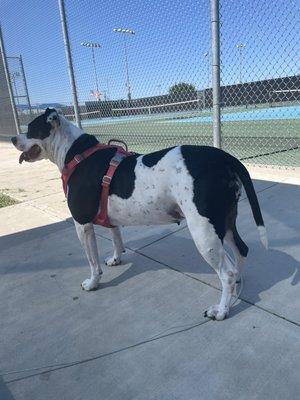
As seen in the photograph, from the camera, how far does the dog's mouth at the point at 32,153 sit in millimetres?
2980

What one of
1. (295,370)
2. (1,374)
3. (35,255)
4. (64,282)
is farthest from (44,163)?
(295,370)

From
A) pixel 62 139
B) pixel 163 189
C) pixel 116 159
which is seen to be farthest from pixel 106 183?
pixel 62 139

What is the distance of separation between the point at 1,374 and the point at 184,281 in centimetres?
142

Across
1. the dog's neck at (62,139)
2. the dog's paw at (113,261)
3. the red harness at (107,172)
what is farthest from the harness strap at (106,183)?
the dog's paw at (113,261)

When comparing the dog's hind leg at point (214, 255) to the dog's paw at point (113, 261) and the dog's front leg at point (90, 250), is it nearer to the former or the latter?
the dog's front leg at point (90, 250)

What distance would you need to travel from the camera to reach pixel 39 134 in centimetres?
293

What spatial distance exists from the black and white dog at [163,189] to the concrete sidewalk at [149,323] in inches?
8.6

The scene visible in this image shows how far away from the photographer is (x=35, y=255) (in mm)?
3807

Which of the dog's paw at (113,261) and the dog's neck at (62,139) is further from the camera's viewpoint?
the dog's paw at (113,261)

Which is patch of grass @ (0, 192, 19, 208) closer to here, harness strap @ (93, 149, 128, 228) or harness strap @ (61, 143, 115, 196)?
harness strap @ (61, 143, 115, 196)

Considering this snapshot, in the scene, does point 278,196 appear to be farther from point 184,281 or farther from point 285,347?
point 285,347

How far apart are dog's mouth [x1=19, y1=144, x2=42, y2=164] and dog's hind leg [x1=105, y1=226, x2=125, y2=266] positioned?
0.91 metres

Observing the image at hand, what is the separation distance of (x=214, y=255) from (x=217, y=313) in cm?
39

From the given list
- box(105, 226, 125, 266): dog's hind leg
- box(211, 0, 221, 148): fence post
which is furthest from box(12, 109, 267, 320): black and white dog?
box(211, 0, 221, 148): fence post
